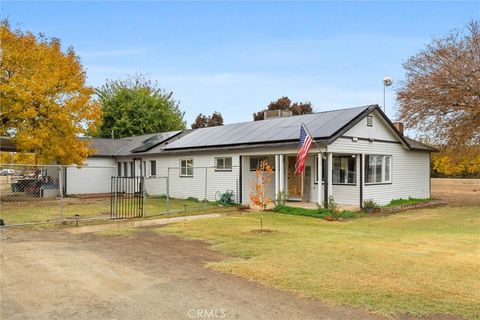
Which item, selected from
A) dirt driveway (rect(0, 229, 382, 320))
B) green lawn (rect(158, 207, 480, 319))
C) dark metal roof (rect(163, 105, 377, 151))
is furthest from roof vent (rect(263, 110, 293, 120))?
dirt driveway (rect(0, 229, 382, 320))

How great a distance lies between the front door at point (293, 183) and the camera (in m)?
20.9

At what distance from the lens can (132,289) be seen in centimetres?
631

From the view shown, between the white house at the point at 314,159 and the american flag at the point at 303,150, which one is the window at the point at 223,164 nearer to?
the white house at the point at 314,159

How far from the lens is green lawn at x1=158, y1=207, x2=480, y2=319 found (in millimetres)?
5980

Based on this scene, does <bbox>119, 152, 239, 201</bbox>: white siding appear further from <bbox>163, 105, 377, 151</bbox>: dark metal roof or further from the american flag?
the american flag

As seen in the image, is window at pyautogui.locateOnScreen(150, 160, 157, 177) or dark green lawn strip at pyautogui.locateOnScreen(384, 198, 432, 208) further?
window at pyautogui.locateOnScreen(150, 160, 157, 177)

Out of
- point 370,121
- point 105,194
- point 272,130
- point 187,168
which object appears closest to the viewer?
point 370,121

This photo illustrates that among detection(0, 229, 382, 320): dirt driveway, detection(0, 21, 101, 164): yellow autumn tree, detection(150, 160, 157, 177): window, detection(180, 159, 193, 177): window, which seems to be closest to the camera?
detection(0, 229, 382, 320): dirt driveway

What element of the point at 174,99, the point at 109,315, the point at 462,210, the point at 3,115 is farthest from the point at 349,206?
the point at 174,99

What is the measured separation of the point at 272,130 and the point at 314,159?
2.63m

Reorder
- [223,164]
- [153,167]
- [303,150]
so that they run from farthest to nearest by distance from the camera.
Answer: [153,167] → [223,164] → [303,150]

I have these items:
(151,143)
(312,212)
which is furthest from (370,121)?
(151,143)

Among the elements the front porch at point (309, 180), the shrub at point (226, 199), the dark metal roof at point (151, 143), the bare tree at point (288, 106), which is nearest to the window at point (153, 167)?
the dark metal roof at point (151, 143)

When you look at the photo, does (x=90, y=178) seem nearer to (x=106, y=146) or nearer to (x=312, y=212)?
(x=106, y=146)
